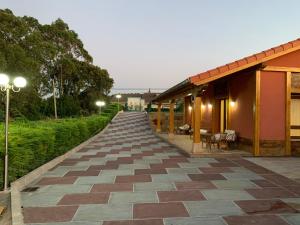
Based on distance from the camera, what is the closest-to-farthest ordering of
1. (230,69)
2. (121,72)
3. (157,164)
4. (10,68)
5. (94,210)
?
(94,210), (157,164), (230,69), (10,68), (121,72)

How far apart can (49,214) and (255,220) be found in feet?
10.6

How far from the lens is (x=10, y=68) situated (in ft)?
72.2

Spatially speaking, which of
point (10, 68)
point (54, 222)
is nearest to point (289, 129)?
point (54, 222)

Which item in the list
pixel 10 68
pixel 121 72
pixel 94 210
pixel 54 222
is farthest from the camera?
pixel 121 72

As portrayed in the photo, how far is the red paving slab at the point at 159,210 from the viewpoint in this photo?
4.85m

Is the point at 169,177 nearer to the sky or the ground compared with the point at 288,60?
nearer to the ground

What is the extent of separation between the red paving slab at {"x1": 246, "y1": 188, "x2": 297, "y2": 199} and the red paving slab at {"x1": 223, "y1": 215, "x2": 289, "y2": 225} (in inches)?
45.4

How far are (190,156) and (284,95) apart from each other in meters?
3.96

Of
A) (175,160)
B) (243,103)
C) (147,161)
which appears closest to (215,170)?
(175,160)

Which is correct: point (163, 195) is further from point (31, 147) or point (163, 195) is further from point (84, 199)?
point (31, 147)

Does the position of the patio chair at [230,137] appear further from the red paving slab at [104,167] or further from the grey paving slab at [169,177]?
the red paving slab at [104,167]

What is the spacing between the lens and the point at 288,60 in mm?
10805

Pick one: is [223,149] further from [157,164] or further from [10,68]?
[10,68]

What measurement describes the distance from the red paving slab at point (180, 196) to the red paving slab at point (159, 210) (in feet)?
0.91
